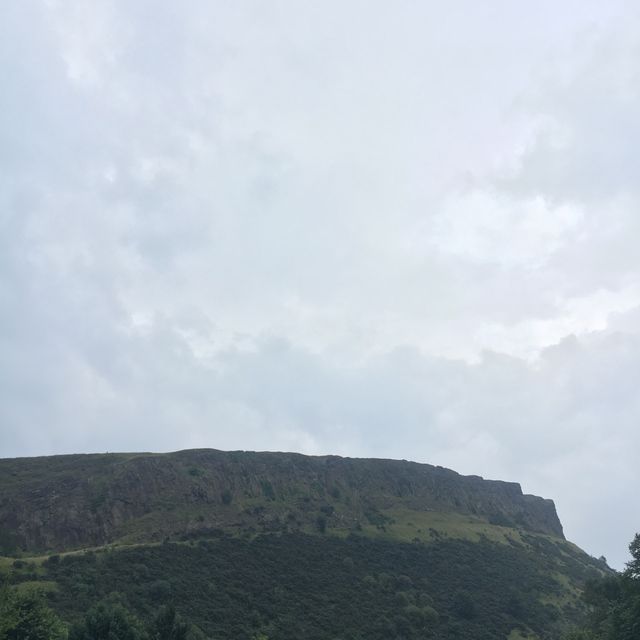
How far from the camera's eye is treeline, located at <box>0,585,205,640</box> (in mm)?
34344

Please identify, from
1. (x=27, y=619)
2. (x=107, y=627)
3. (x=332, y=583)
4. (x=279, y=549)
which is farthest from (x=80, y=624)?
(x=279, y=549)

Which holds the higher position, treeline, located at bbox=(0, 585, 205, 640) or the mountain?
the mountain

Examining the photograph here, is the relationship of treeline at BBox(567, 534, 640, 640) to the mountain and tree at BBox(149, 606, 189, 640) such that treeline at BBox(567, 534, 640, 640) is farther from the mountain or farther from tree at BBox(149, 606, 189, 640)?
tree at BBox(149, 606, 189, 640)

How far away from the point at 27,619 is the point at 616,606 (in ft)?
141

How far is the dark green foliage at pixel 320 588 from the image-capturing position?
56.4 m

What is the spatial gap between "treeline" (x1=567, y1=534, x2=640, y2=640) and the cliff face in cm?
3225

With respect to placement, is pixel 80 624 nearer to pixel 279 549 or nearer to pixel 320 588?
pixel 320 588

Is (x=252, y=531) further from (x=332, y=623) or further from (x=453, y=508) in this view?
(x=453, y=508)

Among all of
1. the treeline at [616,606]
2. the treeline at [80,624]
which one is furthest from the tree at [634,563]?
the treeline at [80,624]

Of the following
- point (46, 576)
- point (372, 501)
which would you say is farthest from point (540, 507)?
point (46, 576)

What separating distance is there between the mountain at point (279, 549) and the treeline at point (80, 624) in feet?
27.2

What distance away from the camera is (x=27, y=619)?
34.9 meters

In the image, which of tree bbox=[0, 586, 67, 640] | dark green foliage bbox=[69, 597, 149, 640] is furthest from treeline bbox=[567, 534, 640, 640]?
tree bbox=[0, 586, 67, 640]

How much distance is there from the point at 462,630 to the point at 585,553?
61.6m
